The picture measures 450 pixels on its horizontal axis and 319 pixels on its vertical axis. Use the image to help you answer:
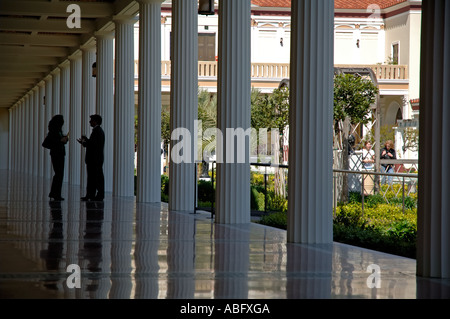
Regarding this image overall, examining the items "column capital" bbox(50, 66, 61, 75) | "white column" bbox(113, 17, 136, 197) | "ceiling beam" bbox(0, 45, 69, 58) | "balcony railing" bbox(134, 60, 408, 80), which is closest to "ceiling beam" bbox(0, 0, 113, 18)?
"white column" bbox(113, 17, 136, 197)

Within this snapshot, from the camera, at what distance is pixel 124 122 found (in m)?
16.0

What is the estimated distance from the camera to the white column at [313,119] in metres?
7.93

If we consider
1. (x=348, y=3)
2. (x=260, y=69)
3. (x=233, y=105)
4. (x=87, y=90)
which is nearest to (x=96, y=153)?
(x=233, y=105)

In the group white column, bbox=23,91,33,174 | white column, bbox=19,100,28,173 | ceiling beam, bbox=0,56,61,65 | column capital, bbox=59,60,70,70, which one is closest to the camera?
column capital, bbox=59,60,70,70

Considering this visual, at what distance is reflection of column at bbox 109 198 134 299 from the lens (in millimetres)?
4907

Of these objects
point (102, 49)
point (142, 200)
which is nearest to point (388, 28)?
point (102, 49)

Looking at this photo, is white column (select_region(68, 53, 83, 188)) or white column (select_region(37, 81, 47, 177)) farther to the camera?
white column (select_region(37, 81, 47, 177))

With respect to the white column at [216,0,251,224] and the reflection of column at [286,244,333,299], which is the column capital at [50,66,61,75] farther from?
the reflection of column at [286,244,333,299]

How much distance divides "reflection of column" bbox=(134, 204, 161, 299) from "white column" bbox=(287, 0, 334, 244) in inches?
61.7

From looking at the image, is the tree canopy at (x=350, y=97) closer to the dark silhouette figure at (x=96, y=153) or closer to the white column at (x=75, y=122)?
the dark silhouette figure at (x=96, y=153)

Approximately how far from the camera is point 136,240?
25.8 feet

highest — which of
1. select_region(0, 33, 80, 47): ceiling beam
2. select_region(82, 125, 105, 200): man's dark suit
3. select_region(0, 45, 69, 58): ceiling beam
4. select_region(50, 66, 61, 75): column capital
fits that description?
select_region(0, 33, 80, 47): ceiling beam

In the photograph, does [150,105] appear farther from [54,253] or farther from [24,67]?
[24,67]
